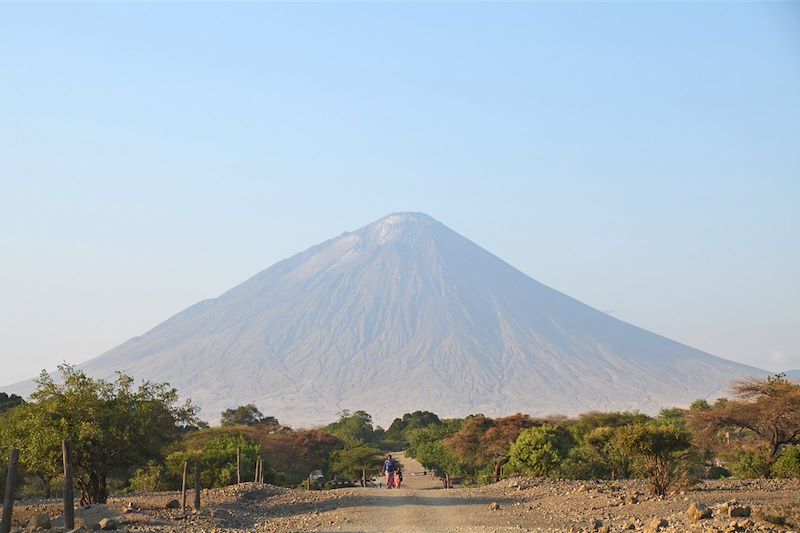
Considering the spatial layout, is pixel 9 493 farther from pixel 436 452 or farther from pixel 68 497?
pixel 436 452

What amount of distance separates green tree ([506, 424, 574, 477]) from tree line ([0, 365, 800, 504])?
44 mm

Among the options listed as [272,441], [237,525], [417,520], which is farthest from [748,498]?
[272,441]

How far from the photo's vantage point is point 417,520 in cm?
2420

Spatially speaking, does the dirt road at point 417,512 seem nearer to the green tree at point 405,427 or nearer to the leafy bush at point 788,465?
the leafy bush at point 788,465

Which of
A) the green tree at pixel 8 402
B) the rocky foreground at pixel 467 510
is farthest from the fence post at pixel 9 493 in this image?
the green tree at pixel 8 402

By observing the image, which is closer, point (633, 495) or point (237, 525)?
point (237, 525)

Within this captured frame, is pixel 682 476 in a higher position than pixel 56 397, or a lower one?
lower

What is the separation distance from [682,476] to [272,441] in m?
28.6

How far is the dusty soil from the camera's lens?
866 inches

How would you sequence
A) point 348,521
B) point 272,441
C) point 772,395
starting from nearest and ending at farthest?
point 348,521, point 772,395, point 272,441

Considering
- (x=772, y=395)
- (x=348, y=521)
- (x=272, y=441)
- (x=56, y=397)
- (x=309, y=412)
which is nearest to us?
(x=348, y=521)

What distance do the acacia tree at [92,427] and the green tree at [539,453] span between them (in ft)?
46.0

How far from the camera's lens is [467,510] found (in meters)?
26.8

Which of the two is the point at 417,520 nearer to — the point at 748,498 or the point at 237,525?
the point at 237,525
